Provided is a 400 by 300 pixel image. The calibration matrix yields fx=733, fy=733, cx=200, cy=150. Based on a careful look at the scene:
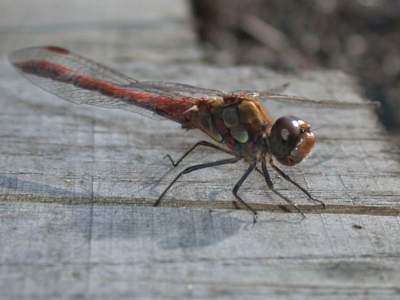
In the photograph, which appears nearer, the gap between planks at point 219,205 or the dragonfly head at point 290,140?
the gap between planks at point 219,205

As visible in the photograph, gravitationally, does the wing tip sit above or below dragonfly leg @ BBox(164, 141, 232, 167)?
below

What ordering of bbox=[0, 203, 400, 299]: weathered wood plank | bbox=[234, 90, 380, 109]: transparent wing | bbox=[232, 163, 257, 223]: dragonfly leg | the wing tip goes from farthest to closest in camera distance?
1. the wing tip
2. bbox=[234, 90, 380, 109]: transparent wing
3. bbox=[232, 163, 257, 223]: dragonfly leg
4. bbox=[0, 203, 400, 299]: weathered wood plank

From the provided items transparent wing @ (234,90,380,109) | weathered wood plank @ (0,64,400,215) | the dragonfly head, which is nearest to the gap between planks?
weathered wood plank @ (0,64,400,215)

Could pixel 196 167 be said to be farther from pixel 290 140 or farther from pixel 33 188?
pixel 33 188

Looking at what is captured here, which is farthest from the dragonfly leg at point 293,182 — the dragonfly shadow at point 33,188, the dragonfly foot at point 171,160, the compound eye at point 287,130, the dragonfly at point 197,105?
the dragonfly shadow at point 33,188

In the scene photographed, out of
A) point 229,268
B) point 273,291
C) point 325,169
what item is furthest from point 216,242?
point 325,169

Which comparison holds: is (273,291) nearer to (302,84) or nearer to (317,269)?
(317,269)

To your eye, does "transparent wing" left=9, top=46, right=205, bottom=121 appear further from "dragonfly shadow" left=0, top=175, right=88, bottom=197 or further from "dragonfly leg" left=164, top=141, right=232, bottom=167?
"dragonfly shadow" left=0, top=175, right=88, bottom=197

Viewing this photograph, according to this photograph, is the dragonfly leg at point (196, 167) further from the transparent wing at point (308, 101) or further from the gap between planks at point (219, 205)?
the transparent wing at point (308, 101)
